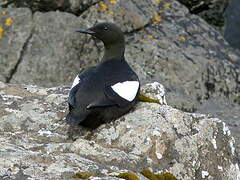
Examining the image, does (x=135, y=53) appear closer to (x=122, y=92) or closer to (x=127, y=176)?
(x=122, y=92)

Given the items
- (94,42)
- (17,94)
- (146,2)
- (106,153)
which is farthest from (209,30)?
(106,153)

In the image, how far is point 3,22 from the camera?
12047mm

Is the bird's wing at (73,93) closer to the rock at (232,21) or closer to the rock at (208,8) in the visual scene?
the rock at (208,8)

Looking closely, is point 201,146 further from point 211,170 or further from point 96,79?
point 96,79

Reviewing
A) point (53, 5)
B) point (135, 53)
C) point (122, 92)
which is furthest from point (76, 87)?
point (53, 5)

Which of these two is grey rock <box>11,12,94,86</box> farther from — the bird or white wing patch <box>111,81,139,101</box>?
white wing patch <box>111,81,139,101</box>

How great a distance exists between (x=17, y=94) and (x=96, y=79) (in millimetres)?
1130

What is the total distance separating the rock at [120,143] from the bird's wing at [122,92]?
0.16 meters

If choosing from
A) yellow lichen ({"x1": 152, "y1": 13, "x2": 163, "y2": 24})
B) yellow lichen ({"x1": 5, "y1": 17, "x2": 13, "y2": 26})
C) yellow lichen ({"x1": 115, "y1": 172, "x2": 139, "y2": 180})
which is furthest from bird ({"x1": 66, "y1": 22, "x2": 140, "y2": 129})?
yellow lichen ({"x1": 152, "y1": 13, "x2": 163, "y2": 24})

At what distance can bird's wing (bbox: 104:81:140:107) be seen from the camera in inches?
253

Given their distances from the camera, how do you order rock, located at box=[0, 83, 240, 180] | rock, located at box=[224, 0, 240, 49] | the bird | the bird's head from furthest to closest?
rock, located at box=[224, 0, 240, 49], the bird's head, the bird, rock, located at box=[0, 83, 240, 180]

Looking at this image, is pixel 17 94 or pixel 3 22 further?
pixel 3 22

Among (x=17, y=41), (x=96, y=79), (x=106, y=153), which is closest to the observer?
(x=106, y=153)

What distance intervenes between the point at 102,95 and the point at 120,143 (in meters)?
0.58
